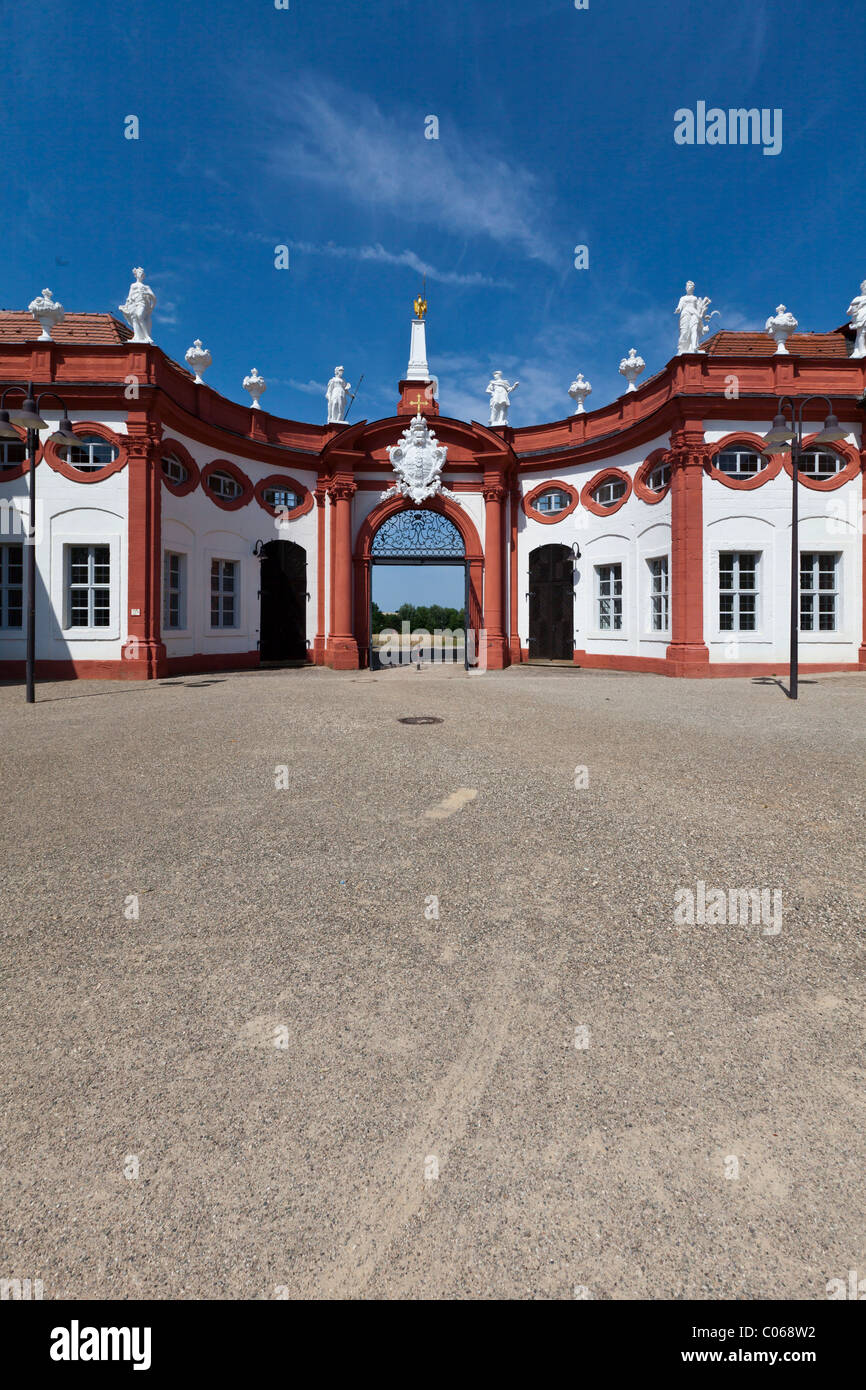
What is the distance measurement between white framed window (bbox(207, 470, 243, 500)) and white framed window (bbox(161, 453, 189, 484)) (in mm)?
880

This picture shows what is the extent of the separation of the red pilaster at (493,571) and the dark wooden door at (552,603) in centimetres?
129

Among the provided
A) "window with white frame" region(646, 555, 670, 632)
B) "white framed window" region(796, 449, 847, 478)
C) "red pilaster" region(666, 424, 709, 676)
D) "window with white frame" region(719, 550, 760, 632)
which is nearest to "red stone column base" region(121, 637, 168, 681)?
"red pilaster" region(666, 424, 709, 676)

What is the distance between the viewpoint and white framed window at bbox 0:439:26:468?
47.2ft

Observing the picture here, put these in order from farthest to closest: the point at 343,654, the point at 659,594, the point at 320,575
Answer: the point at 320,575 → the point at 343,654 → the point at 659,594

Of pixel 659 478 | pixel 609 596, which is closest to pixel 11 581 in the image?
pixel 609 596

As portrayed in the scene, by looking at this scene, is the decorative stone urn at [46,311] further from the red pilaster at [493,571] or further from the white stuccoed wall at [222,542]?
the red pilaster at [493,571]

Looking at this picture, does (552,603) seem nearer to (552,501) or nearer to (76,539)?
(552,501)

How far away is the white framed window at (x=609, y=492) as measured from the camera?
17.8 m

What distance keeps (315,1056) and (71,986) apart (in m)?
1.12

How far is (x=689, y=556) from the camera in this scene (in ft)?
48.9

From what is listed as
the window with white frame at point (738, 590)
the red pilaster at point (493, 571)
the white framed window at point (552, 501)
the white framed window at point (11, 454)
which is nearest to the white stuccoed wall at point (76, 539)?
the white framed window at point (11, 454)

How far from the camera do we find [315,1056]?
202 cm

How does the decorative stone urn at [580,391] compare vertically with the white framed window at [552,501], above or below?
above

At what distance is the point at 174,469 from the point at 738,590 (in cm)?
1458
